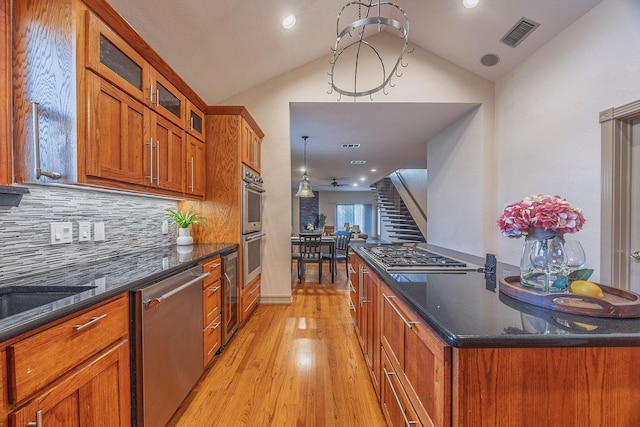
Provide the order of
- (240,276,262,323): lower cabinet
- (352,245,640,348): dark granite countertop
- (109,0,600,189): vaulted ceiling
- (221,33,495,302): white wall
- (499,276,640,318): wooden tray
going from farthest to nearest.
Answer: (221,33,495,302): white wall
(240,276,262,323): lower cabinet
(109,0,600,189): vaulted ceiling
(499,276,640,318): wooden tray
(352,245,640,348): dark granite countertop

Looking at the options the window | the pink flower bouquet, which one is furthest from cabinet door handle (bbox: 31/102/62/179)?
the window

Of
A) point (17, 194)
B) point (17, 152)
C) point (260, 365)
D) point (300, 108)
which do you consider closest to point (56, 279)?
point (17, 194)

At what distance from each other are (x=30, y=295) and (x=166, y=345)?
63 centimetres

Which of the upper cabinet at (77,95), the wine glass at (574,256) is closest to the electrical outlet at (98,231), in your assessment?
the upper cabinet at (77,95)

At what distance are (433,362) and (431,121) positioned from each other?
3.77 metres

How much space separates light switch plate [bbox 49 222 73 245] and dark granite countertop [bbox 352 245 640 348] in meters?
1.79

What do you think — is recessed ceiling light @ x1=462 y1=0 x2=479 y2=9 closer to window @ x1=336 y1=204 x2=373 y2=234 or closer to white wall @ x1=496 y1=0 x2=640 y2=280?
white wall @ x1=496 y1=0 x2=640 y2=280

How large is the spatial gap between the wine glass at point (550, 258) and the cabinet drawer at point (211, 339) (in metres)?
2.06

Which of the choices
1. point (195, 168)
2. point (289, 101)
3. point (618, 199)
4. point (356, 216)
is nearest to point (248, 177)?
point (195, 168)

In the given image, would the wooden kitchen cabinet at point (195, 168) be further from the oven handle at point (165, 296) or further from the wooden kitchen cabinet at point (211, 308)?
the oven handle at point (165, 296)

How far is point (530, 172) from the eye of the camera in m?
2.80

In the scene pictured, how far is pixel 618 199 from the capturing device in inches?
79.4

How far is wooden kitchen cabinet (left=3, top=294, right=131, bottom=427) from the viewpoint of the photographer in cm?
75

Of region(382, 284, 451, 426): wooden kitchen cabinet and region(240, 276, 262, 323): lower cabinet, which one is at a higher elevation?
region(382, 284, 451, 426): wooden kitchen cabinet
